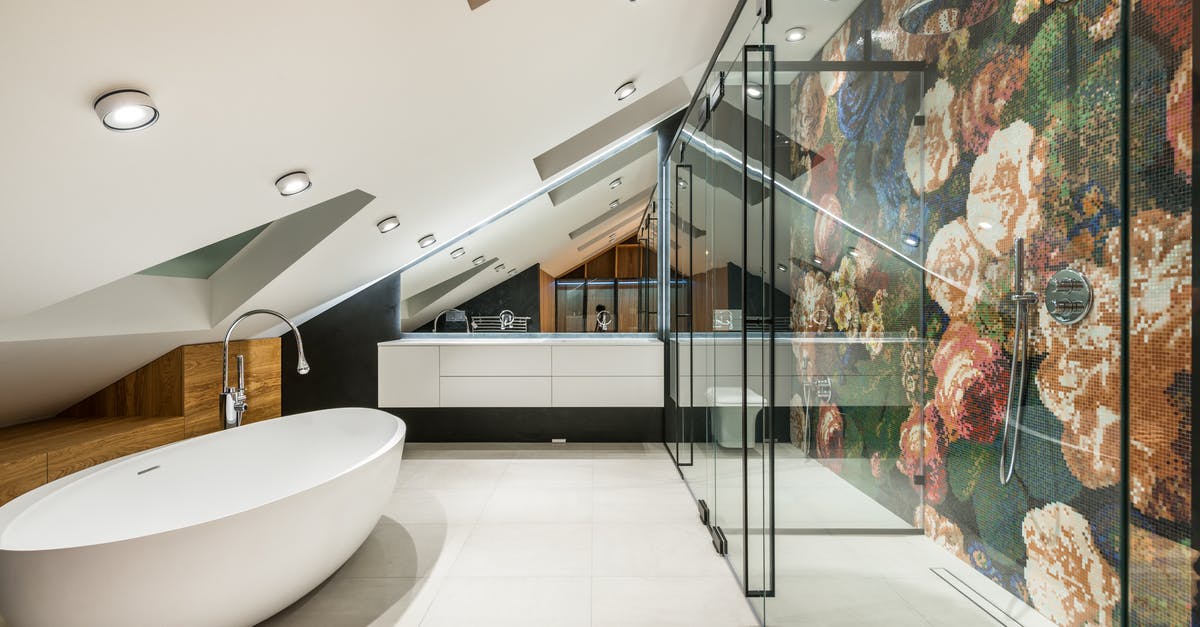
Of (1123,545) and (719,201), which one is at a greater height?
(719,201)

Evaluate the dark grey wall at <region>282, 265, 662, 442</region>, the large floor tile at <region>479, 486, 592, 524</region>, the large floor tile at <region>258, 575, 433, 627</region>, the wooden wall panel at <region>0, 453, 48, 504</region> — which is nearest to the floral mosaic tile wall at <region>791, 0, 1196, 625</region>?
the large floor tile at <region>258, 575, 433, 627</region>

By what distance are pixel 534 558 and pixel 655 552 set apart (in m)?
0.54

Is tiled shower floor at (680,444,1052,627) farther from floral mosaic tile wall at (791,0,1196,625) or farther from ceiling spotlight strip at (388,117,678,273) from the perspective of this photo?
ceiling spotlight strip at (388,117,678,273)

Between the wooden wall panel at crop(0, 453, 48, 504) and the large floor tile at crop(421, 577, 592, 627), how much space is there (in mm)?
1646

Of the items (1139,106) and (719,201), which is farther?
(719,201)

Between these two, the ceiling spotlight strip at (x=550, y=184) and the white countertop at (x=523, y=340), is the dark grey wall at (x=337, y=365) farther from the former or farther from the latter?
the ceiling spotlight strip at (x=550, y=184)

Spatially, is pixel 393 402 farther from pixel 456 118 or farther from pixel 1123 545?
pixel 1123 545

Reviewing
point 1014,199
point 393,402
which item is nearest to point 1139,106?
point 1014,199

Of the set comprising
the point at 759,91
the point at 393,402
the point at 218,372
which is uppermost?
the point at 759,91

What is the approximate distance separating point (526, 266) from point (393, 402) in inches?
58.7

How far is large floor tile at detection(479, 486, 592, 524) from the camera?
2841mm

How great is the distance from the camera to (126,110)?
49.9 inches

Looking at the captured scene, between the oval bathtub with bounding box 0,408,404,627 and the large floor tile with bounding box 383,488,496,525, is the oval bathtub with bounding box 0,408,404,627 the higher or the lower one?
the higher one

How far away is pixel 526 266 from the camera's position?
171 inches
